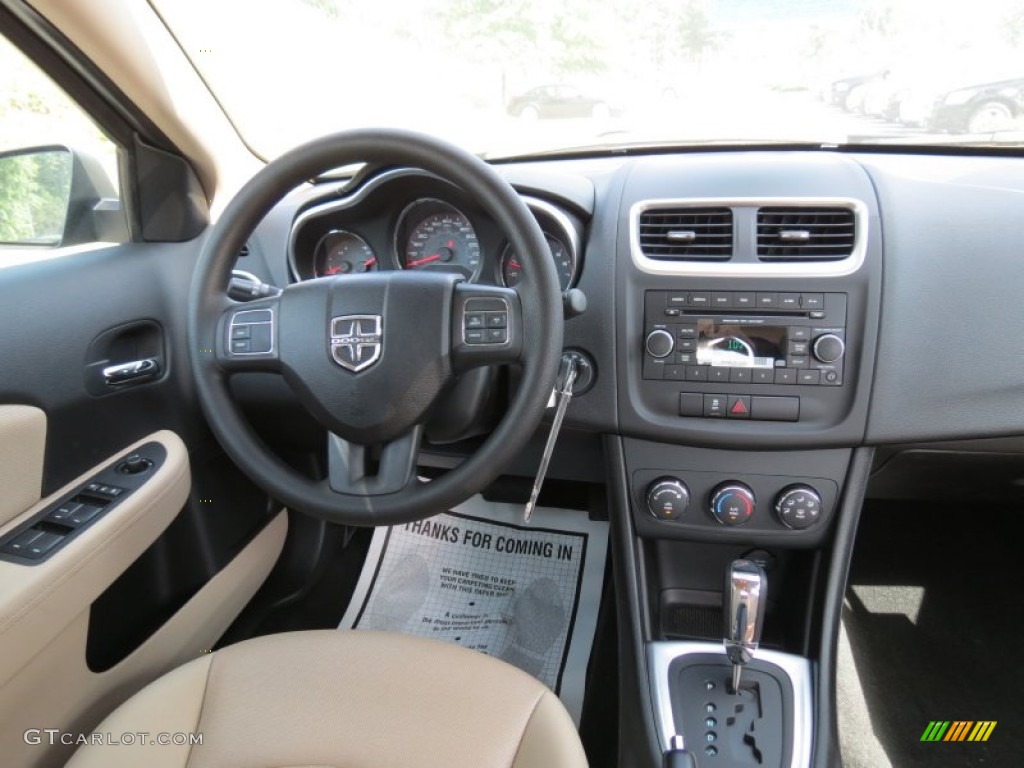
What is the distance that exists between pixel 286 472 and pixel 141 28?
2.72 ft

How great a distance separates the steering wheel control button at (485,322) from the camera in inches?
41.1

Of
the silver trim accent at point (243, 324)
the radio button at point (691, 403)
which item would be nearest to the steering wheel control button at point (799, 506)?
the radio button at point (691, 403)

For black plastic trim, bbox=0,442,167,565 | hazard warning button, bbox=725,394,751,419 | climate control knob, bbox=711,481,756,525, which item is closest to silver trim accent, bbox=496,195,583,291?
hazard warning button, bbox=725,394,751,419

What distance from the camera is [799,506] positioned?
1.35 m

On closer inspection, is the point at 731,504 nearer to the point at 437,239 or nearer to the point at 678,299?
A: the point at 678,299

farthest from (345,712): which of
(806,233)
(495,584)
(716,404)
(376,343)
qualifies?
(806,233)

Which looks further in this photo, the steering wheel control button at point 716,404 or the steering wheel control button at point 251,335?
the steering wheel control button at point 716,404

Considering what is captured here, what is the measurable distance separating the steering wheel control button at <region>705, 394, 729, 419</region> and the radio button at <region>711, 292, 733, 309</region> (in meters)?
0.15

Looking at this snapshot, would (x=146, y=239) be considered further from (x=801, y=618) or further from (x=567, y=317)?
(x=801, y=618)

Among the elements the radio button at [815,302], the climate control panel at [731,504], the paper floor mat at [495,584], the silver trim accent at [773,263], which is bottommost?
the paper floor mat at [495,584]

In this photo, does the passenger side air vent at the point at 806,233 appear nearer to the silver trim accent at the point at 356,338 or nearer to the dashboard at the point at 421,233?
the dashboard at the point at 421,233

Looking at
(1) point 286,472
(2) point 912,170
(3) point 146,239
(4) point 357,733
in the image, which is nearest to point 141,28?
(3) point 146,239

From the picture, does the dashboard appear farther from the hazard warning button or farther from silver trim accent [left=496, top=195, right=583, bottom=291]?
the hazard warning button

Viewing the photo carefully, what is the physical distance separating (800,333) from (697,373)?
18 cm
